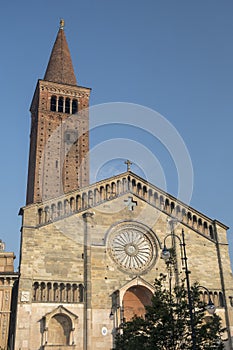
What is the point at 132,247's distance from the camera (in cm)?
3375

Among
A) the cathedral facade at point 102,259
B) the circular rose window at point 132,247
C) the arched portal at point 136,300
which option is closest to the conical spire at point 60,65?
the cathedral facade at point 102,259

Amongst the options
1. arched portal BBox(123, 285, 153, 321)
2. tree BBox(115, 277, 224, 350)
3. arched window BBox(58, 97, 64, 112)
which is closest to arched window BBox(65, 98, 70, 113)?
arched window BBox(58, 97, 64, 112)

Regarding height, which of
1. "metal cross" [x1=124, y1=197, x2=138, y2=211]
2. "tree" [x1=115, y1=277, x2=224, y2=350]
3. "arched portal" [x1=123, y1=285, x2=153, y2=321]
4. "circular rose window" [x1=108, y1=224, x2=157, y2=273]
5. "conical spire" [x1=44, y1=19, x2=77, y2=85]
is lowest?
"tree" [x1=115, y1=277, x2=224, y2=350]

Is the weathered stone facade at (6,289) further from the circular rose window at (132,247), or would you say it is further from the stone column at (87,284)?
the circular rose window at (132,247)

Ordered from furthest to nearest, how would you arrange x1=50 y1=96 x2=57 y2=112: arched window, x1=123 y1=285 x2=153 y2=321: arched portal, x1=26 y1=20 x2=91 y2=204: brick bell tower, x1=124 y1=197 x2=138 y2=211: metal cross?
x1=50 y1=96 x2=57 y2=112: arched window
x1=26 y1=20 x2=91 y2=204: brick bell tower
x1=124 y1=197 x2=138 y2=211: metal cross
x1=123 y1=285 x2=153 y2=321: arched portal

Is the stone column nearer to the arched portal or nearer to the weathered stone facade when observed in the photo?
the arched portal

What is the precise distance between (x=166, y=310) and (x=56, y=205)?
1423 cm

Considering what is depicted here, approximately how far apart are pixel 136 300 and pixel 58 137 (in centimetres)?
2476

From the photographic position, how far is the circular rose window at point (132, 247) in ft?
108

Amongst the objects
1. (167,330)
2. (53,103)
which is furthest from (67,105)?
(167,330)

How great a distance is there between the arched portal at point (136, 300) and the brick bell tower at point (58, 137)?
18.3 m

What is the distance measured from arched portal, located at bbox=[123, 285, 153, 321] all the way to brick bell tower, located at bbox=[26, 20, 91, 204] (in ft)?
59.9

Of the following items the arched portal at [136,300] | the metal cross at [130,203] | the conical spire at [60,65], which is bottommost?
the arched portal at [136,300]

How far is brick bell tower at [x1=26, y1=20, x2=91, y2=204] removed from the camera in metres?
48.4
